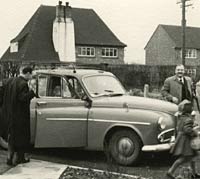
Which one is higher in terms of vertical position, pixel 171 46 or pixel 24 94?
pixel 171 46

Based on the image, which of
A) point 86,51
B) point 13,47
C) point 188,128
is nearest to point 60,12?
point 86,51

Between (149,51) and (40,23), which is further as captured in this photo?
(149,51)

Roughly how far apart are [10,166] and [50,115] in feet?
5.02

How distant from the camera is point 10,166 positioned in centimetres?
959

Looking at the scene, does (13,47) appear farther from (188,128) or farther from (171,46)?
(188,128)

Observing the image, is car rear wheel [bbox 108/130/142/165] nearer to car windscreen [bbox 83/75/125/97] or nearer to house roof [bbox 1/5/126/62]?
car windscreen [bbox 83/75/125/97]

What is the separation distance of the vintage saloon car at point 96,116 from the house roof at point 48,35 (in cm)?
4182

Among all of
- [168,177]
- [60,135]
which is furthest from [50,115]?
[168,177]

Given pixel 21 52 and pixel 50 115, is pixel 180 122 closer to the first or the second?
pixel 50 115

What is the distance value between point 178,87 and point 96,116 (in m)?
1.98

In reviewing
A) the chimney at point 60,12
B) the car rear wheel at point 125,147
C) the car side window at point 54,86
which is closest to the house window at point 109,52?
the chimney at point 60,12

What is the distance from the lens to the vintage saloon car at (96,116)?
9789mm

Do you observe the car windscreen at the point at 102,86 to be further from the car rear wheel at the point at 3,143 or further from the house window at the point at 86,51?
the house window at the point at 86,51

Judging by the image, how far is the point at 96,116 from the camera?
10312mm
